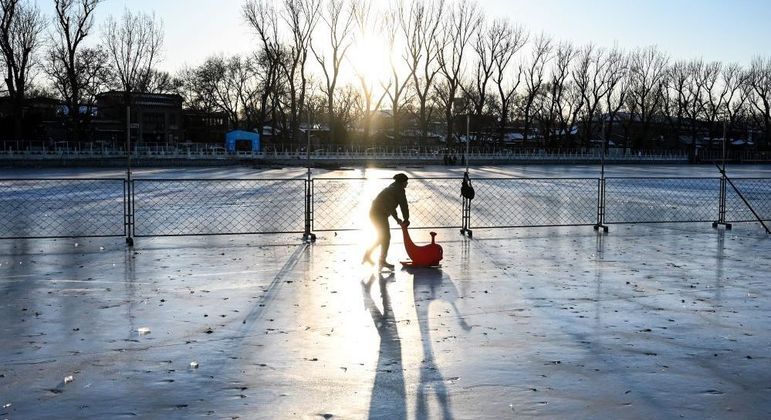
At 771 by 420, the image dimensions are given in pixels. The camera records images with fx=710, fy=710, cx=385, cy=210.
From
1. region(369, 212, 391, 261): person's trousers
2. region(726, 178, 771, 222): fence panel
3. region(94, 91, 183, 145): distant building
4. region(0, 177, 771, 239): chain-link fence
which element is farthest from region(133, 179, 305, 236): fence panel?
region(94, 91, 183, 145): distant building

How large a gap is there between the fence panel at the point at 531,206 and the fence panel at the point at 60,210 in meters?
8.02

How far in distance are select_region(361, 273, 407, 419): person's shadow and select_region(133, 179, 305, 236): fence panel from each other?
17.6ft

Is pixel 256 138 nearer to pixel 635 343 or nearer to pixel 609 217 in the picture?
pixel 609 217

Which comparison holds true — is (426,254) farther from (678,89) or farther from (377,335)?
(678,89)

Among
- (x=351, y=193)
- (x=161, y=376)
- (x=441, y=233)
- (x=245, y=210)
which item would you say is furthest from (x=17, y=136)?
(x=161, y=376)

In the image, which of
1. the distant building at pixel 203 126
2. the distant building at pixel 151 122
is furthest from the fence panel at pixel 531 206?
the distant building at pixel 151 122

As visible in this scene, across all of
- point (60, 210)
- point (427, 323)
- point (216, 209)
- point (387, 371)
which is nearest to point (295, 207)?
point (216, 209)

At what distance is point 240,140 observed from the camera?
6106 cm

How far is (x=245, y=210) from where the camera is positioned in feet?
60.0

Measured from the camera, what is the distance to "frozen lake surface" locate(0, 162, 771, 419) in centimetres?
471

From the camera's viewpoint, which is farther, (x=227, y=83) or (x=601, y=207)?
(x=227, y=83)

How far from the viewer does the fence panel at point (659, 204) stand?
17.4 m

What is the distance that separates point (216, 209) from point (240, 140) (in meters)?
43.8

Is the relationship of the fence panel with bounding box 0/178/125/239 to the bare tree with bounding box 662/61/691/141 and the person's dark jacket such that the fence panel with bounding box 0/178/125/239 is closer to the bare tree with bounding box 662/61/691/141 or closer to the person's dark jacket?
the person's dark jacket
